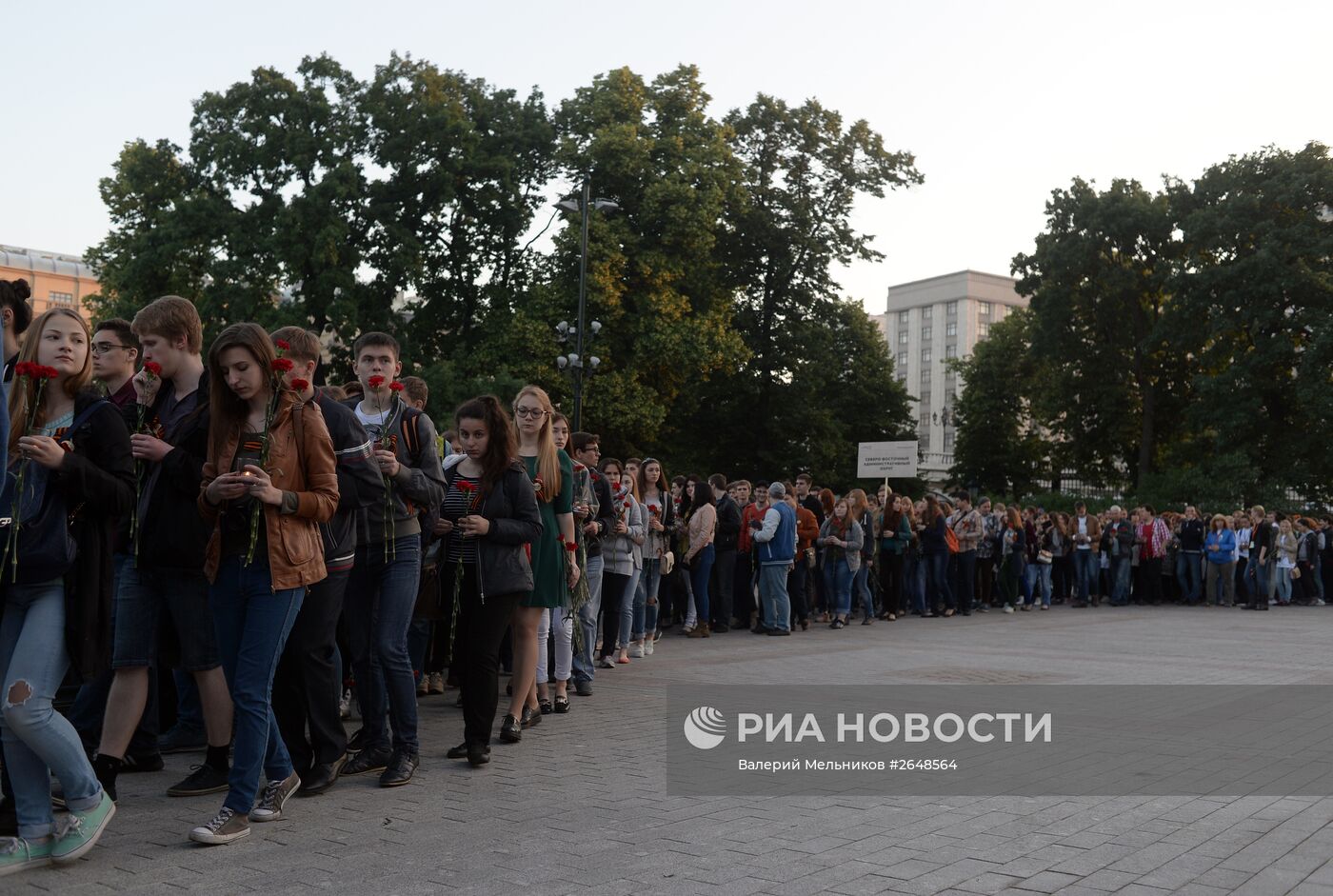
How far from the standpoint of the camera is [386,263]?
3319cm

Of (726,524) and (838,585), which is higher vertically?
(726,524)

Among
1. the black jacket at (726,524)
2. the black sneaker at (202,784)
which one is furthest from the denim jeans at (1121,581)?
the black sneaker at (202,784)

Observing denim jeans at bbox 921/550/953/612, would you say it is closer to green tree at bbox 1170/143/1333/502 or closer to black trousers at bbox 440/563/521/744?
black trousers at bbox 440/563/521/744

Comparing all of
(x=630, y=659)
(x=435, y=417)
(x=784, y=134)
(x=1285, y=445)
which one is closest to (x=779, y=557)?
(x=630, y=659)

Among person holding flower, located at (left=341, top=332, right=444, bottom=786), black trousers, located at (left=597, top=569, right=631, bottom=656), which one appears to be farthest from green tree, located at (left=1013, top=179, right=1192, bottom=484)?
person holding flower, located at (left=341, top=332, right=444, bottom=786)

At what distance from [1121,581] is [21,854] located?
74.9 feet

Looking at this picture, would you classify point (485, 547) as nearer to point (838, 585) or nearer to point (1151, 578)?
point (838, 585)

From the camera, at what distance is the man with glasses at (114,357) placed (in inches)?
231

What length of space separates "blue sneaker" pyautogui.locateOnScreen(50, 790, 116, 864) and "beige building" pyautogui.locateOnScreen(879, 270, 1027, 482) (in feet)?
368

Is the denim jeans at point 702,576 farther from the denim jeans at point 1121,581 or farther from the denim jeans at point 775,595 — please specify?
the denim jeans at point 1121,581

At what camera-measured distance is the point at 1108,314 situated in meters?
44.9

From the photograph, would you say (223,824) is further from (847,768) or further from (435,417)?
(435,417)

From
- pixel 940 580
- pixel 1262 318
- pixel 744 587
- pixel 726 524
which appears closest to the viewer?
pixel 726 524

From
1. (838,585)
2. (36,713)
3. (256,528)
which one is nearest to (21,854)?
(36,713)
